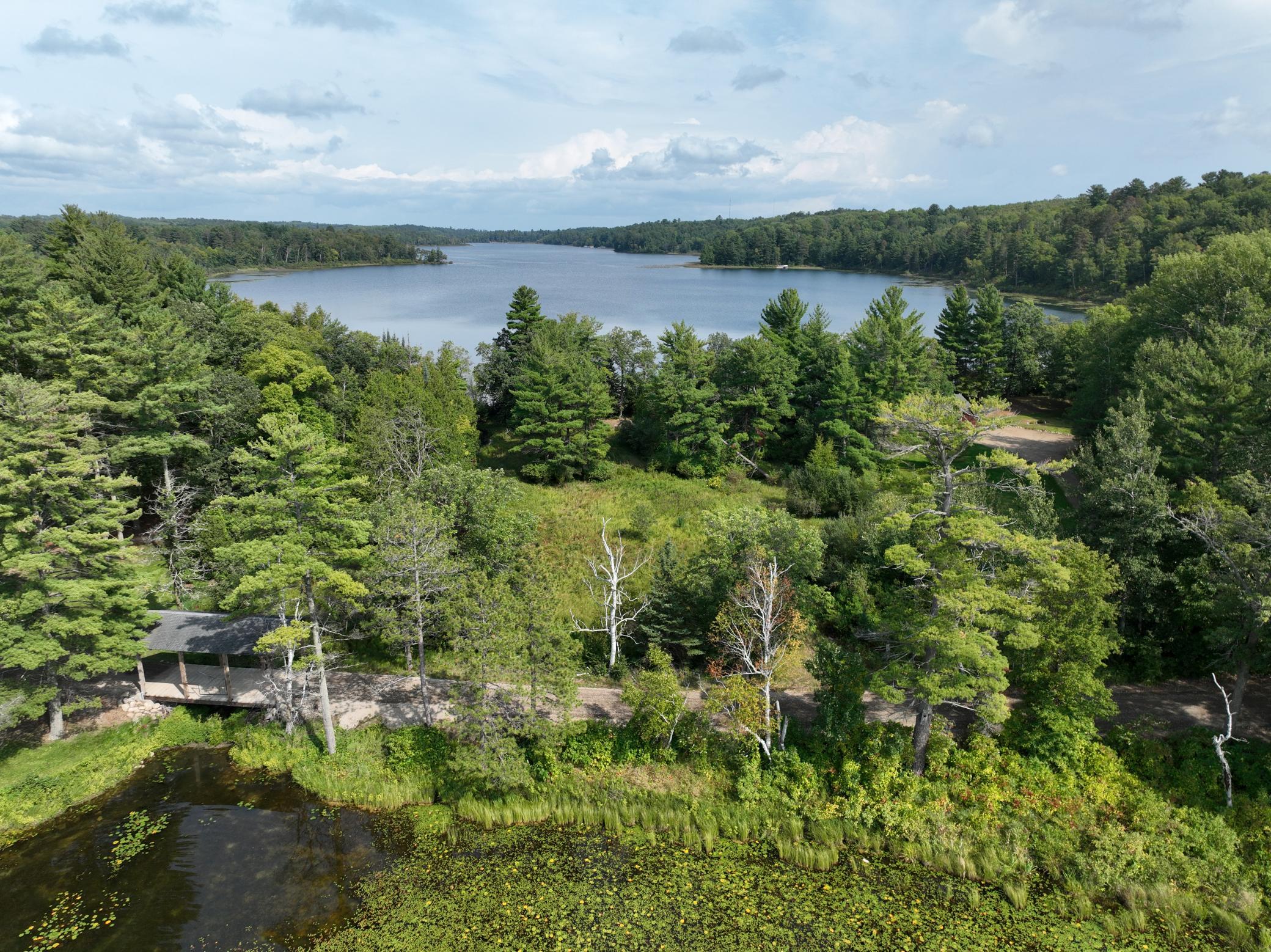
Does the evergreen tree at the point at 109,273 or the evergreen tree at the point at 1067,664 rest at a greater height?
the evergreen tree at the point at 109,273

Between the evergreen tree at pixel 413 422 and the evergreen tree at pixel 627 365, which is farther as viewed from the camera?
the evergreen tree at pixel 627 365

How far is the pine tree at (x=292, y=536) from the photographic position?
15664mm

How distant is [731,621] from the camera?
54.3 feet

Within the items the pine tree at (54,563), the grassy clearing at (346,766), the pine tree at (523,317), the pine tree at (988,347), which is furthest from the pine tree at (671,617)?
the pine tree at (988,347)

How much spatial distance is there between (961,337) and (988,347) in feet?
6.68

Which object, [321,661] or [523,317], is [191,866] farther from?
[523,317]

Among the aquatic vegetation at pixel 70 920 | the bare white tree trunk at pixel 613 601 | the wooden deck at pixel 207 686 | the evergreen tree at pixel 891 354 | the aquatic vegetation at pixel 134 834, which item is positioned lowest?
the aquatic vegetation at pixel 134 834

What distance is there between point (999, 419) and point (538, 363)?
78.1 feet

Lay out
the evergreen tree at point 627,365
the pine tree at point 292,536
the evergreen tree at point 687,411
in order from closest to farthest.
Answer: the pine tree at point 292,536
the evergreen tree at point 687,411
the evergreen tree at point 627,365

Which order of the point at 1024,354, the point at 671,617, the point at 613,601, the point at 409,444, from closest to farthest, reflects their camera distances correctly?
the point at 671,617 < the point at 613,601 < the point at 409,444 < the point at 1024,354

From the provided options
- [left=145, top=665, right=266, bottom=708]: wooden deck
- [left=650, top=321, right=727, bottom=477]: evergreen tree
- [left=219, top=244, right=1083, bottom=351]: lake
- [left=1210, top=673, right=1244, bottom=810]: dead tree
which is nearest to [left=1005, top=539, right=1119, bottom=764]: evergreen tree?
[left=1210, top=673, right=1244, bottom=810]: dead tree

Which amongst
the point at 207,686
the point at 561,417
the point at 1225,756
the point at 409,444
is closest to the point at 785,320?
the point at 561,417

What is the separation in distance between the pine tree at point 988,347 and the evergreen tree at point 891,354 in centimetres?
917

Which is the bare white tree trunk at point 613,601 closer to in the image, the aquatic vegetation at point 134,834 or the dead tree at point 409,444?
the dead tree at point 409,444
